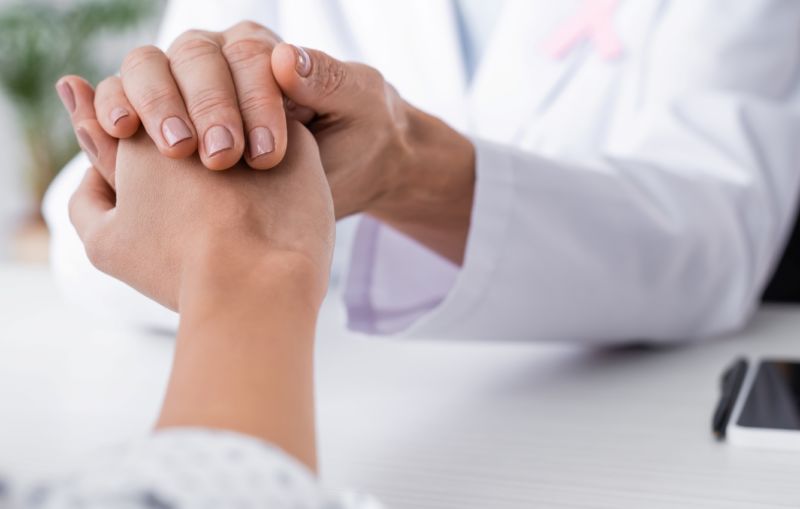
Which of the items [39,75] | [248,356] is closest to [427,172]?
[248,356]

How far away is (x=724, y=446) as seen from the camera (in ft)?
1.50

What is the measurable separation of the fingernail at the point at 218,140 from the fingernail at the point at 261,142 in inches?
0.4

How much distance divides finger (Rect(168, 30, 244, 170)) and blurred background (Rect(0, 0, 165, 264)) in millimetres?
2127

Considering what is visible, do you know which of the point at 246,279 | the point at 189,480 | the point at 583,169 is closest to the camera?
the point at 189,480

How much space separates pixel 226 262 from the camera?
35cm

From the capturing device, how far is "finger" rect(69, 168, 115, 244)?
425mm

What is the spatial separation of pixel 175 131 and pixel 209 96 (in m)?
0.02

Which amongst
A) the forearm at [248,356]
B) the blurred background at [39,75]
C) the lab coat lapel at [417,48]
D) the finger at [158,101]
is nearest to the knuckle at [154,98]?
the finger at [158,101]

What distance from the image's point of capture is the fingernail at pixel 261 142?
0.40m

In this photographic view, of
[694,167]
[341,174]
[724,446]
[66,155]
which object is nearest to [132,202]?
[341,174]

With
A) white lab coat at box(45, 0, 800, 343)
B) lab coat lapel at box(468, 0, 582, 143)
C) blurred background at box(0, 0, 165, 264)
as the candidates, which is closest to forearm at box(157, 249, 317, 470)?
white lab coat at box(45, 0, 800, 343)

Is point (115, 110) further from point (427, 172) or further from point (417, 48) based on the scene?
point (417, 48)

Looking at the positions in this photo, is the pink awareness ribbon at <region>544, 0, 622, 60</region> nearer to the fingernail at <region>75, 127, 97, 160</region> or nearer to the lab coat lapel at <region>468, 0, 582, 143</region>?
the lab coat lapel at <region>468, 0, 582, 143</region>

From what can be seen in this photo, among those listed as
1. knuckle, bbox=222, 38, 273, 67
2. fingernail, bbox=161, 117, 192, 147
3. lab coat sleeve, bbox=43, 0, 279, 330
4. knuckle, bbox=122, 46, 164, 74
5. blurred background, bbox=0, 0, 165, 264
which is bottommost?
blurred background, bbox=0, 0, 165, 264
